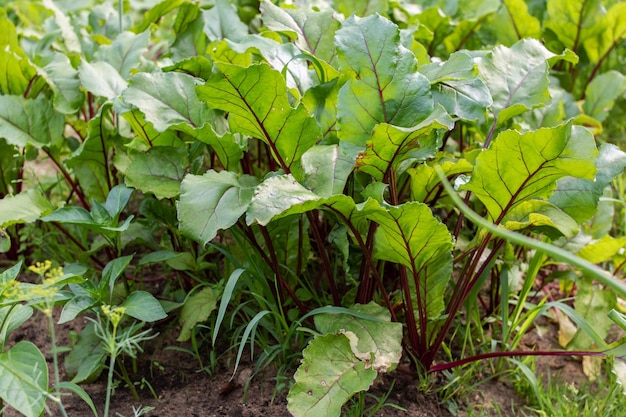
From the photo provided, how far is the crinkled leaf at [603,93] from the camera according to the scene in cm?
304

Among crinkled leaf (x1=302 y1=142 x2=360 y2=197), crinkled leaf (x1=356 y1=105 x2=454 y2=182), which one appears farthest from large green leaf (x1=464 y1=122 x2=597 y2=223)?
crinkled leaf (x1=302 y1=142 x2=360 y2=197)

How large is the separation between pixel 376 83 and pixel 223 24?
3.28 feet

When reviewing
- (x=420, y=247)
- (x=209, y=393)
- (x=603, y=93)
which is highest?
(x=420, y=247)

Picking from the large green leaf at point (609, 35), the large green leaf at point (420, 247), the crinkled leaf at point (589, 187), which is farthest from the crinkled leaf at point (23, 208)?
the large green leaf at point (609, 35)

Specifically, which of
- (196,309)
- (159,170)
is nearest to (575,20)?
(159,170)

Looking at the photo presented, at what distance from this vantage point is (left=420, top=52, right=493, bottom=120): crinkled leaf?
1945 millimetres

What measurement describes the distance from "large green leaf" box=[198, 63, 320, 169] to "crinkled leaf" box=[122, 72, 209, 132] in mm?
184

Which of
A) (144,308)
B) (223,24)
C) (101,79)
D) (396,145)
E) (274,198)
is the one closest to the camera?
(274,198)

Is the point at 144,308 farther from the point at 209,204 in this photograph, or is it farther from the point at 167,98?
the point at 167,98

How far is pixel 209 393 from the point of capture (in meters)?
2.12

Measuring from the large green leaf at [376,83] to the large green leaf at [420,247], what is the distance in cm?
26

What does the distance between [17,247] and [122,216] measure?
1.31ft

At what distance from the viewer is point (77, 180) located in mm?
2625

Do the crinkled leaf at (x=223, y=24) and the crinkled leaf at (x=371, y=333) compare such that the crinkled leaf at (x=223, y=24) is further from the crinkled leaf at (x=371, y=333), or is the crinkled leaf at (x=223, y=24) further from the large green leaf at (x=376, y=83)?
the crinkled leaf at (x=371, y=333)
